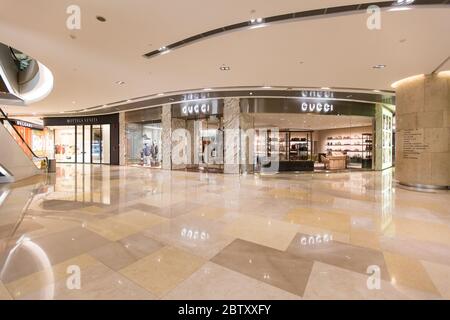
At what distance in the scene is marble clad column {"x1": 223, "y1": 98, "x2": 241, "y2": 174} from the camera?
34.8ft

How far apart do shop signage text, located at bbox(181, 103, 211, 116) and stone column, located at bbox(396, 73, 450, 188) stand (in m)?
7.76

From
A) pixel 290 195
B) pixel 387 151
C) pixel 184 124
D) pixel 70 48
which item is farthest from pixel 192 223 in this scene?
pixel 387 151

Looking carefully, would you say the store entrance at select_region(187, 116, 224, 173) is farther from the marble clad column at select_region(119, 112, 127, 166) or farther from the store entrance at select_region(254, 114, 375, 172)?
the marble clad column at select_region(119, 112, 127, 166)

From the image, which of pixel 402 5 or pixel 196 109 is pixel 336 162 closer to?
pixel 196 109

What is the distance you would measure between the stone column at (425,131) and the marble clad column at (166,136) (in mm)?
10315

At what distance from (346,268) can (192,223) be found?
2.25 m

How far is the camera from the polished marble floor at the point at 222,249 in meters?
1.98

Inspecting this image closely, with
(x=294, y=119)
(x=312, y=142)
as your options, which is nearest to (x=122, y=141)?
(x=294, y=119)

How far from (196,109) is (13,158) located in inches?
297

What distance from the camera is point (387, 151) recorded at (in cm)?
1302

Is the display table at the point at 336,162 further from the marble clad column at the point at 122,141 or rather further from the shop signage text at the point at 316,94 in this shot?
the marble clad column at the point at 122,141

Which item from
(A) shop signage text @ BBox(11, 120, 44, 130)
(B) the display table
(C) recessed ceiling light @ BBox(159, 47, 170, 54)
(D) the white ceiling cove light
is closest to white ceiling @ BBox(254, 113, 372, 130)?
(B) the display table

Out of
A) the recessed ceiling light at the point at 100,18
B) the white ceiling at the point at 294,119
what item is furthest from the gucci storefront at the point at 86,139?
the recessed ceiling light at the point at 100,18
